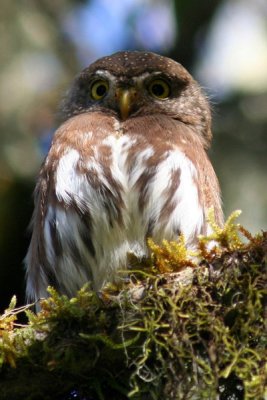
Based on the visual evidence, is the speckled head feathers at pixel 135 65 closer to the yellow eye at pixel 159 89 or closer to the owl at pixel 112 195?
the yellow eye at pixel 159 89

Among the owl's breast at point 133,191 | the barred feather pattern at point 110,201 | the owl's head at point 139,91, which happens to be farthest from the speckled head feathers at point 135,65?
the owl's breast at point 133,191

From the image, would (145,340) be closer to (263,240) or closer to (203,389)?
(203,389)

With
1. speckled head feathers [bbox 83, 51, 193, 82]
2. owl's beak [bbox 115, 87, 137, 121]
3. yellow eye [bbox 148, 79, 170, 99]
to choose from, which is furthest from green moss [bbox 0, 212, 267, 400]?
speckled head feathers [bbox 83, 51, 193, 82]

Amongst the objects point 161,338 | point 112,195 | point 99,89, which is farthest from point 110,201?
point 99,89

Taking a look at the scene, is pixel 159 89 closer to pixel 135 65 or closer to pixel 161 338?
pixel 135 65

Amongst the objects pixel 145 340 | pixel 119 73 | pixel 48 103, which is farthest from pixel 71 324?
pixel 48 103

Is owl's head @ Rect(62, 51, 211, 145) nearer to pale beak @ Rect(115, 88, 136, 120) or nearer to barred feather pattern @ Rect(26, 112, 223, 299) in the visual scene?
pale beak @ Rect(115, 88, 136, 120)
